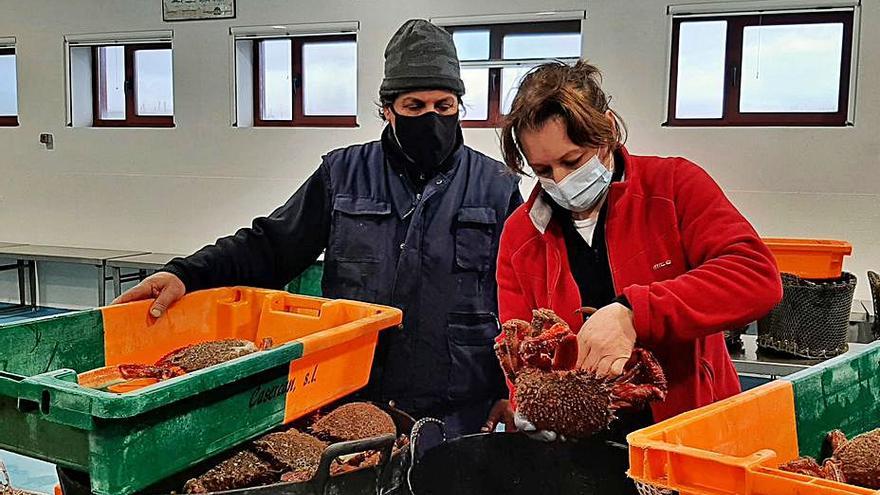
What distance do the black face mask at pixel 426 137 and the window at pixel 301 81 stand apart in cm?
425

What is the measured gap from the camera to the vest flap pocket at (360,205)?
86.3 inches

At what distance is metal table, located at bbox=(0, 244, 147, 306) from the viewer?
21.9ft

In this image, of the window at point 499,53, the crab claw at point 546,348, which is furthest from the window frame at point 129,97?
the crab claw at point 546,348

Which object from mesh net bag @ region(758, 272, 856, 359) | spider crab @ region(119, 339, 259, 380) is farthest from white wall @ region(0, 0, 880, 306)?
spider crab @ region(119, 339, 259, 380)

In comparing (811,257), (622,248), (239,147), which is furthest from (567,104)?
(239,147)

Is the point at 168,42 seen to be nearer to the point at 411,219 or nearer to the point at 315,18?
the point at 315,18

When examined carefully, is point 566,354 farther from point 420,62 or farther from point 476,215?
point 420,62

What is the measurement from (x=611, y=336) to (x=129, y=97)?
6569mm

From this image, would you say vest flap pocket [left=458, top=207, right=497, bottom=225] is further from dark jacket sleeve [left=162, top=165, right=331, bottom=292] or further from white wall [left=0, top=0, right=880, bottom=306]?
white wall [left=0, top=0, right=880, bottom=306]

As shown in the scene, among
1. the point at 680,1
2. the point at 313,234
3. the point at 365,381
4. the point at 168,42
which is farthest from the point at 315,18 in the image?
the point at 365,381

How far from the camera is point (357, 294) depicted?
7.20 ft

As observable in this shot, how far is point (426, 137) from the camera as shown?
2.18 metres

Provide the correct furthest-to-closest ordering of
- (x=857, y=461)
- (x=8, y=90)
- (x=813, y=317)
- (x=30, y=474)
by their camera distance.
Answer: (x=8, y=90)
(x=30, y=474)
(x=813, y=317)
(x=857, y=461)

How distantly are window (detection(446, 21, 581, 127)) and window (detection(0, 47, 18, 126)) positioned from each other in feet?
13.6
